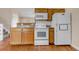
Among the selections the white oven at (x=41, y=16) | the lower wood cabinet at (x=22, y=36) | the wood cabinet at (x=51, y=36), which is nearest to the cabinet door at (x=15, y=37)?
the lower wood cabinet at (x=22, y=36)

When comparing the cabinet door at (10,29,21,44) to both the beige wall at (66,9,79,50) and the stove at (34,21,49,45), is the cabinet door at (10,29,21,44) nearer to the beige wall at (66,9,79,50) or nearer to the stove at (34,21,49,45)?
the stove at (34,21,49,45)

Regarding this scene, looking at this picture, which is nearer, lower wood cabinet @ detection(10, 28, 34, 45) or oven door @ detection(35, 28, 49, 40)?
lower wood cabinet @ detection(10, 28, 34, 45)

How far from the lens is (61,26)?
11.5 feet

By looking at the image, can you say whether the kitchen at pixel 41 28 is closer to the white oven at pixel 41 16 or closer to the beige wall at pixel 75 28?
the white oven at pixel 41 16

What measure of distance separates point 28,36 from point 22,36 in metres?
0.16

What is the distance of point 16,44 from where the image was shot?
10.6 feet

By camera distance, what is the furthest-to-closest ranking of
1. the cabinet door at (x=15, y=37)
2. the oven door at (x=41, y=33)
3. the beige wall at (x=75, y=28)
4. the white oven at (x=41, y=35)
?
the oven door at (x=41, y=33) < the white oven at (x=41, y=35) < the cabinet door at (x=15, y=37) < the beige wall at (x=75, y=28)

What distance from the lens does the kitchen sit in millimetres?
3291

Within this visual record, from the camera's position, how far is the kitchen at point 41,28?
3.29 m

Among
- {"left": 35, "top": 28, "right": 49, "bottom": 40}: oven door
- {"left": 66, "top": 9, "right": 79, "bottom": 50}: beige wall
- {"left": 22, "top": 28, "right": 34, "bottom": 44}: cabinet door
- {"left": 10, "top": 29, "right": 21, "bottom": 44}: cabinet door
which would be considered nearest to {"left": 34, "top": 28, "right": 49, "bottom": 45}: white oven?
{"left": 35, "top": 28, "right": 49, "bottom": 40}: oven door

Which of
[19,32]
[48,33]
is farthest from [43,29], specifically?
[19,32]

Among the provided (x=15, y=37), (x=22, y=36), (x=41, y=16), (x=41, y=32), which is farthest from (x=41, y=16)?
(x=15, y=37)
